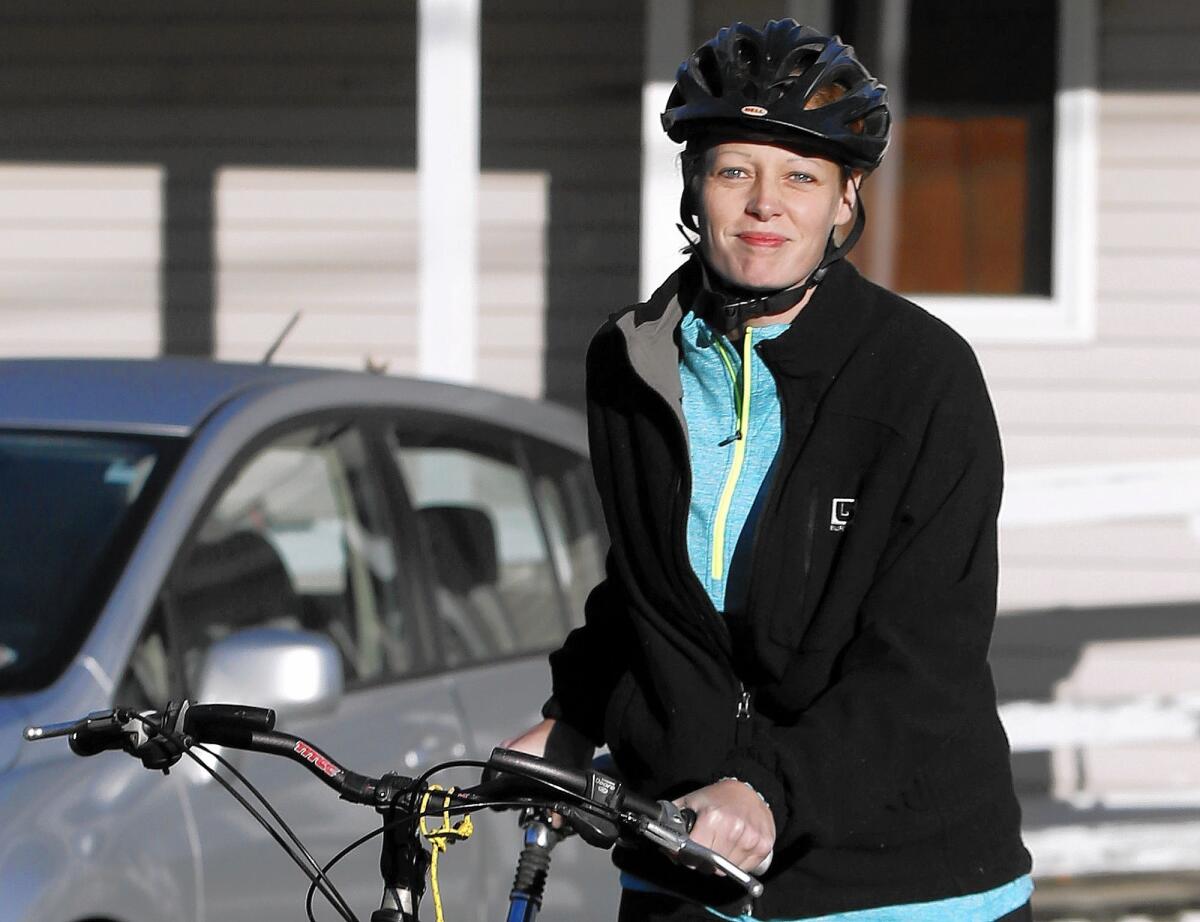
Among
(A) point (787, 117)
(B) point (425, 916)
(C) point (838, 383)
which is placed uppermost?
(A) point (787, 117)

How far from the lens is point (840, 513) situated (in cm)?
232

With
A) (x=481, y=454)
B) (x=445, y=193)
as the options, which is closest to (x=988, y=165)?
(x=445, y=193)

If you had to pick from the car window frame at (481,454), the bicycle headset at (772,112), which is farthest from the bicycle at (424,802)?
the car window frame at (481,454)

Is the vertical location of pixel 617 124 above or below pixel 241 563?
above

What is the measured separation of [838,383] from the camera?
2383mm

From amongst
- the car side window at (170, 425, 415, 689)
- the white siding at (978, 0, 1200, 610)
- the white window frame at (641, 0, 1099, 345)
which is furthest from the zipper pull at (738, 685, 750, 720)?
the white siding at (978, 0, 1200, 610)

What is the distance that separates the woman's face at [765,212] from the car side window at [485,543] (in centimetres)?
193

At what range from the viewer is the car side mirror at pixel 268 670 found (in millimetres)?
3426

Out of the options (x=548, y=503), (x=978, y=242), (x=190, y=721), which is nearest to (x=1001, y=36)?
(x=978, y=242)

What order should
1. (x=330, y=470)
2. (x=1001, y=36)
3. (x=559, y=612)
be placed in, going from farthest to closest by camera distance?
(x=1001, y=36)
(x=559, y=612)
(x=330, y=470)

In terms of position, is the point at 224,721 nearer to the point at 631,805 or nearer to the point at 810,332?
the point at 631,805

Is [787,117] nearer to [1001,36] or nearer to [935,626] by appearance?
[935,626]

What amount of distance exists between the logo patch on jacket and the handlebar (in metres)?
0.46

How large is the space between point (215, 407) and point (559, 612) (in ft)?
3.47
